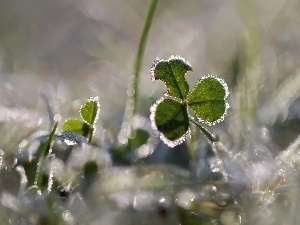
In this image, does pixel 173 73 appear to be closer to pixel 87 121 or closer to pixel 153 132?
pixel 87 121

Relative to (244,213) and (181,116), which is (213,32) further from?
(244,213)

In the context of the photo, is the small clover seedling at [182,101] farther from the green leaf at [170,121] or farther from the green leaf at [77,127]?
the green leaf at [77,127]

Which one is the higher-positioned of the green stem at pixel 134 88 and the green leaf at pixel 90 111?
the green stem at pixel 134 88

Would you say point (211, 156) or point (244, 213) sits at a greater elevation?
point (211, 156)

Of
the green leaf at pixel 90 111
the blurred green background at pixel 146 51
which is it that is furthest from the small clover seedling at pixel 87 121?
the blurred green background at pixel 146 51

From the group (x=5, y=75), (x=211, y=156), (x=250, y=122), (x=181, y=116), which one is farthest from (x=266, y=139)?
(x=5, y=75)

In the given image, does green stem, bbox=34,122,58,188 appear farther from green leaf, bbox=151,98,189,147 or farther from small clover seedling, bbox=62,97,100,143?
green leaf, bbox=151,98,189,147
